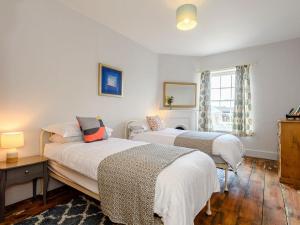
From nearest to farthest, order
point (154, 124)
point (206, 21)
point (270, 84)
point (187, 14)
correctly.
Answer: point (187, 14) → point (206, 21) → point (154, 124) → point (270, 84)

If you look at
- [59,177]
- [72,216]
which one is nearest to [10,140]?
[59,177]

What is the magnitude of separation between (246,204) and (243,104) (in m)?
2.80

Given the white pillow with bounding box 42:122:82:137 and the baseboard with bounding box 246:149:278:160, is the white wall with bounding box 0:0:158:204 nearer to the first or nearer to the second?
the white pillow with bounding box 42:122:82:137

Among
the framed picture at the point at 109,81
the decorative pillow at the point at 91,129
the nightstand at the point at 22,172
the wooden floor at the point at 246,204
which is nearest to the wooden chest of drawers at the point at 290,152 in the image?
the wooden floor at the point at 246,204

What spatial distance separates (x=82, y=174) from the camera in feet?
6.04

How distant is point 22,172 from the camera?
1910 millimetres

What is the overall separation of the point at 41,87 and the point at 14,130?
66 centimetres

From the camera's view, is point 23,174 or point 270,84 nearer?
Result: point 23,174

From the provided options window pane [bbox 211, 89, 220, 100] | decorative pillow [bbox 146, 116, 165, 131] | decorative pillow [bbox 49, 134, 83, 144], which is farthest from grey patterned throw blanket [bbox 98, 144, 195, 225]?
window pane [bbox 211, 89, 220, 100]

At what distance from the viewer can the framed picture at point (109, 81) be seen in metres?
3.22

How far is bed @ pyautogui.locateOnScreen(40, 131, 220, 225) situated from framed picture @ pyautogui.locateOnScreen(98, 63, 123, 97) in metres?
1.30

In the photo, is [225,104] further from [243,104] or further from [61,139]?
[61,139]

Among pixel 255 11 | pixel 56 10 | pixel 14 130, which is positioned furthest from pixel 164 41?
pixel 14 130

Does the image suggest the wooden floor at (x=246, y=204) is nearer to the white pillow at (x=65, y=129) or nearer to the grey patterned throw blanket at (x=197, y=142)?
the grey patterned throw blanket at (x=197, y=142)
